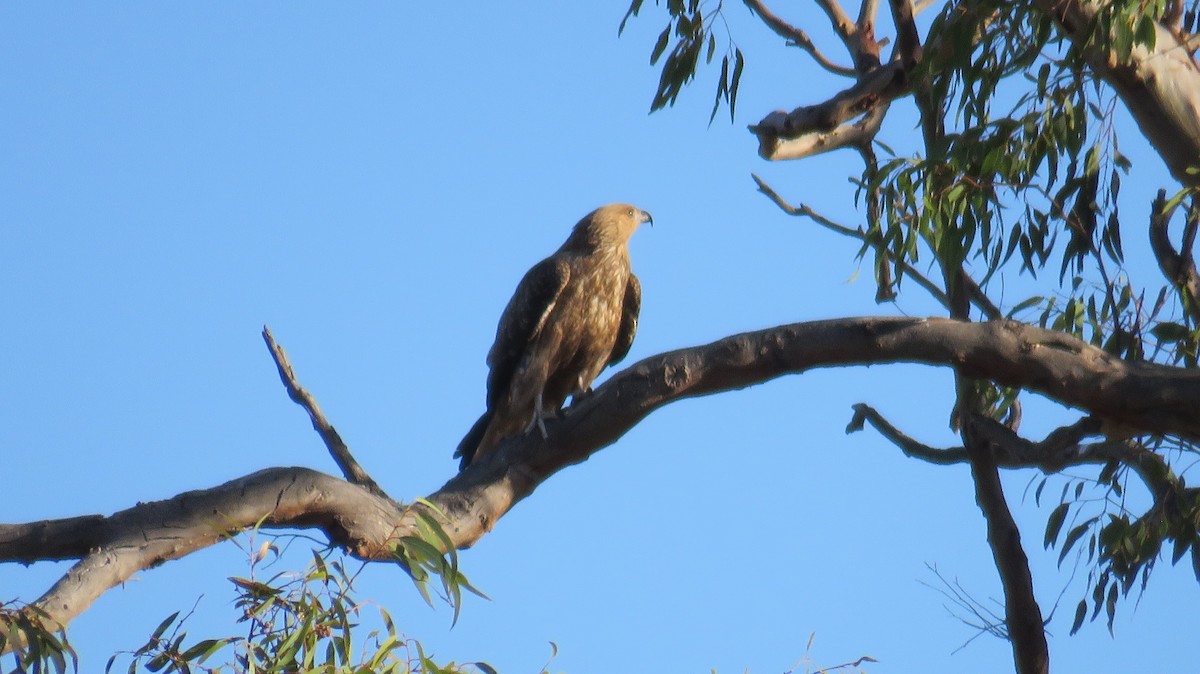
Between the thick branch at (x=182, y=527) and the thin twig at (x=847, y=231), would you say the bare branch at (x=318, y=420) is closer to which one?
the thick branch at (x=182, y=527)

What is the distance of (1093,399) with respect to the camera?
3.27 m

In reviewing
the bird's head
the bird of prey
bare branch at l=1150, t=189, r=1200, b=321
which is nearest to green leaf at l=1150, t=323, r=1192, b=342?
bare branch at l=1150, t=189, r=1200, b=321

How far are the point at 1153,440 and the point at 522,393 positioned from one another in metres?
2.40

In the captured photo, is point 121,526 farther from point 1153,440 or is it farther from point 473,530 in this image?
point 1153,440

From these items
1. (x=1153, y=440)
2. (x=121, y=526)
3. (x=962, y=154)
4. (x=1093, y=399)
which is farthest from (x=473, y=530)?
(x=1153, y=440)

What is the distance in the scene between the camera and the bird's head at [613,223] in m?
6.12

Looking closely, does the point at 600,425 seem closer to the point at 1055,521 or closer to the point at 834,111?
the point at 834,111

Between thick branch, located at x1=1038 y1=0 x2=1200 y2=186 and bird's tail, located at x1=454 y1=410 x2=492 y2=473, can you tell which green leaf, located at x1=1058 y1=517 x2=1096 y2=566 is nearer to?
thick branch, located at x1=1038 y1=0 x2=1200 y2=186

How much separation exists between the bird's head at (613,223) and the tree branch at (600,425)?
258 cm

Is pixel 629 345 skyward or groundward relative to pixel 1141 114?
skyward

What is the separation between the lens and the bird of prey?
5.53 metres

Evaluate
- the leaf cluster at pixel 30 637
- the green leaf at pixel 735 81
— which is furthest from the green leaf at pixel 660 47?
the leaf cluster at pixel 30 637

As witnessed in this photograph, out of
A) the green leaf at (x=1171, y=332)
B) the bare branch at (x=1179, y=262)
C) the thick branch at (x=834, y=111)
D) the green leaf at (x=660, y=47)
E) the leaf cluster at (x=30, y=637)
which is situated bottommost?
the leaf cluster at (x=30, y=637)

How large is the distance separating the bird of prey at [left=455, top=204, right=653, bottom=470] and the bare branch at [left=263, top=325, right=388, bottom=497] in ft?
5.75
